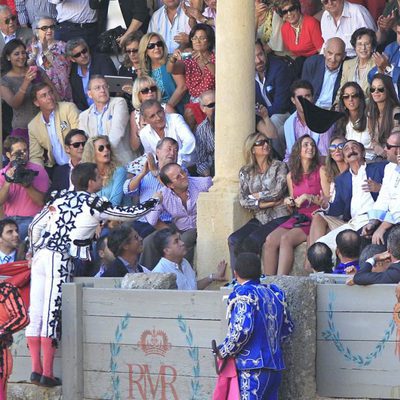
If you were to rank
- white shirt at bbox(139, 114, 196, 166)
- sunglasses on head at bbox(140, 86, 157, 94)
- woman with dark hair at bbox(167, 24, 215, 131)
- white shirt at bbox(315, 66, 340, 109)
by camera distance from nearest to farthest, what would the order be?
1. white shirt at bbox(139, 114, 196, 166)
2. white shirt at bbox(315, 66, 340, 109)
3. sunglasses on head at bbox(140, 86, 157, 94)
4. woman with dark hair at bbox(167, 24, 215, 131)

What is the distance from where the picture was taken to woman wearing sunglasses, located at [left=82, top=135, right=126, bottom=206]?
16500mm

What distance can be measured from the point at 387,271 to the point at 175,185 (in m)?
3.89

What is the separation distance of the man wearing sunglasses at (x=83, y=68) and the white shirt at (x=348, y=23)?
2.69 m

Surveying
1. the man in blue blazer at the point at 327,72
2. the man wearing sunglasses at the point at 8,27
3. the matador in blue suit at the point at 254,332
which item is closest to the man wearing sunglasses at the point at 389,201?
the man in blue blazer at the point at 327,72

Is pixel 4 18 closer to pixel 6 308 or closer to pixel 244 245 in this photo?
pixel 244 245

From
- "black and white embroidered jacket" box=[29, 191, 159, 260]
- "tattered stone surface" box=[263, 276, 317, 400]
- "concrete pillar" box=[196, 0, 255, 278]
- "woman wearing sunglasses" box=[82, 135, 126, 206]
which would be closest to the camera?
"tattered stone surface" box=[263, 276, 317, 400]

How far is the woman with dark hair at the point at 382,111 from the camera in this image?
15.4m

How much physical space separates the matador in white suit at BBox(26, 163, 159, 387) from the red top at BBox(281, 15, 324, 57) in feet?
15.1

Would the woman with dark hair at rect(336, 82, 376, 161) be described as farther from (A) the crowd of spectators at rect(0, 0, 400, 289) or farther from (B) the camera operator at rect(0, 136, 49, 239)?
(B) the camera operator at rect(0, 136, 49, 239)

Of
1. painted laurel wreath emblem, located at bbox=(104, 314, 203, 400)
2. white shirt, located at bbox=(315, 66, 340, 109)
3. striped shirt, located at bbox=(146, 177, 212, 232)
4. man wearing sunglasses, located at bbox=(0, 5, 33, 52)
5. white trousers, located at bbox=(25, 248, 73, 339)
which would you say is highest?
man wearing sunglasses, located at bbox=(0, 5, 33, 52)

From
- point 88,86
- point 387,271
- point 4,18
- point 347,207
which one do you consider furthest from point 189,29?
point 387,271

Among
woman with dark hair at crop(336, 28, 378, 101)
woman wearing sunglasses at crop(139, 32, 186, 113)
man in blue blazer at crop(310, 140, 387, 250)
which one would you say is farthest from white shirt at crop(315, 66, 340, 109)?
man in blue blazer at crop(310, 140, 387, 250)

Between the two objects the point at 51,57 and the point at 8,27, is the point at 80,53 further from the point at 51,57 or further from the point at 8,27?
the point at 8,27

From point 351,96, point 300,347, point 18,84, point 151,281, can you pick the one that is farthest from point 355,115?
point 18,84
